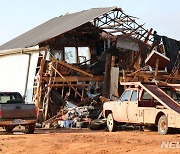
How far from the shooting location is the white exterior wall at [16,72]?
28.2 metres

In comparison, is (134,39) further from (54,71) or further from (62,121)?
(62,121)

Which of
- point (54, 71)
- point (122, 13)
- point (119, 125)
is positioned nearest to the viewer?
point (119, 125)

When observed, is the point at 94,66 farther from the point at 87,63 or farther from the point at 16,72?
the point at 16,72

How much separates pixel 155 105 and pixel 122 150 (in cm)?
Answer: 677

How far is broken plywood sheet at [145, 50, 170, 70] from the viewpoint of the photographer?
92.7ft

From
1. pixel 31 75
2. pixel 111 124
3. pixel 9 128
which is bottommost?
pixel 9 128

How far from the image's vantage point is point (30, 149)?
500 inches

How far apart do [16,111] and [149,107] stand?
209 inches

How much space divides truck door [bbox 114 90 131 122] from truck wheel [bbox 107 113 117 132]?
42 centimetres

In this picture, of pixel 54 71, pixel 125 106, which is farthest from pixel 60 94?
pixel 125 106

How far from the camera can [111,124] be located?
1997 cm

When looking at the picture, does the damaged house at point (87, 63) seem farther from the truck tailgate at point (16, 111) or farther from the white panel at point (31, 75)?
the truck tailgate at point (16, 111)

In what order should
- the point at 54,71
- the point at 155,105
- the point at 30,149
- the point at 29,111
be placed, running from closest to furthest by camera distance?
the point at 30,149 → the point at 155,105 → the point at 29,111 → the point at 54,71

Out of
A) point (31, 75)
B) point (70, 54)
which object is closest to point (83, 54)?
point (70, 54)
